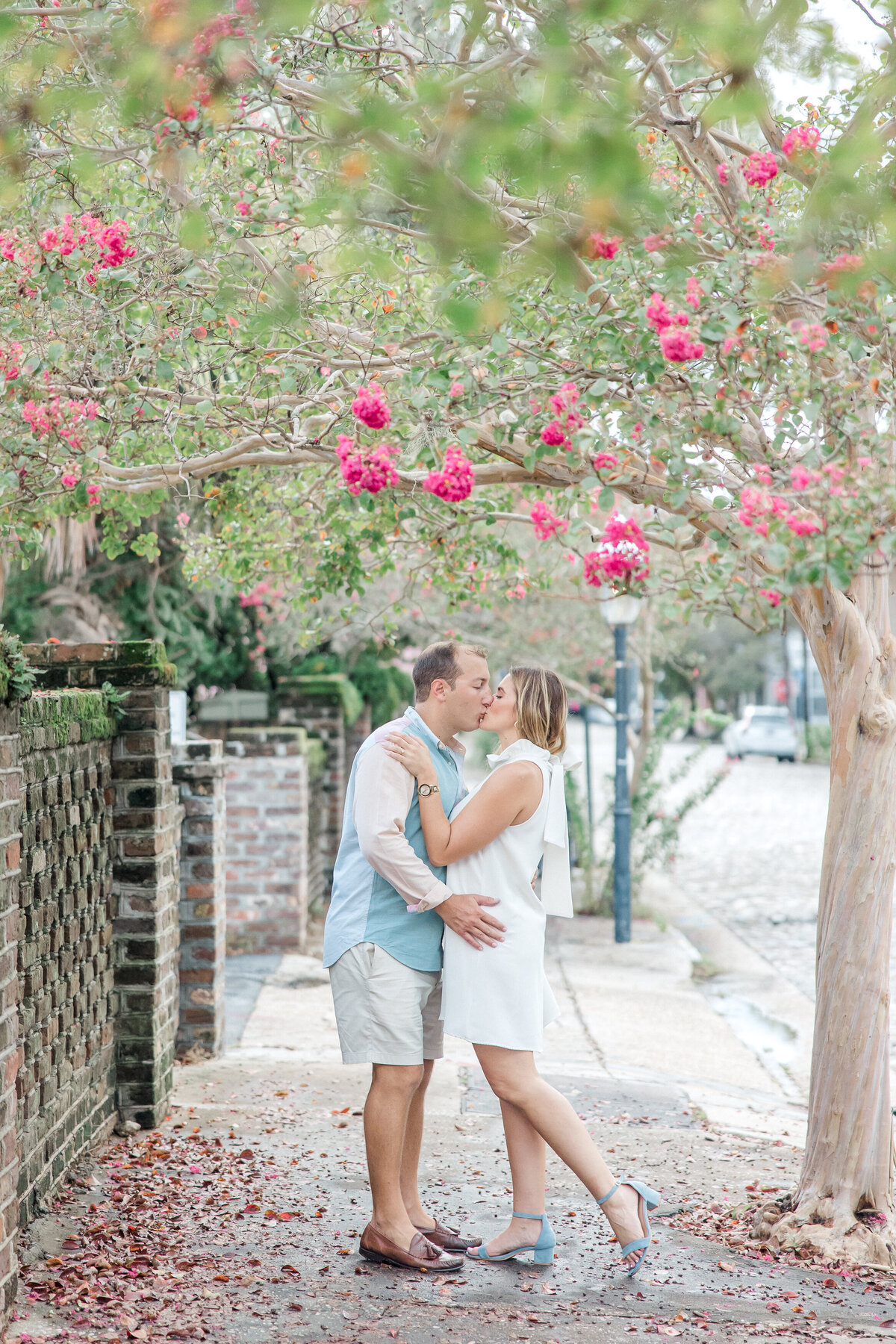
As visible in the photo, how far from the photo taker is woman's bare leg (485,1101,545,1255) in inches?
155

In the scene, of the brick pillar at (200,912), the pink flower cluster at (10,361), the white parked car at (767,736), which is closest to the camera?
the pink flower cluster at (10,361)

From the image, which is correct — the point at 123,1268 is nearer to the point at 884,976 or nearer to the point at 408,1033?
the point at 408,1033

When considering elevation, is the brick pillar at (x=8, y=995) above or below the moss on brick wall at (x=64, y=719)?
below

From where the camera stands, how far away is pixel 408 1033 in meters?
3.84

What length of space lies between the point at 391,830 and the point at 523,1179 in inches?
46.5

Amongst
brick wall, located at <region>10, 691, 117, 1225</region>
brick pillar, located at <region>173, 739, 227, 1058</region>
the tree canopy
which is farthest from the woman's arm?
brick pillar, located at <region>173, 739, 227, 1058</region>

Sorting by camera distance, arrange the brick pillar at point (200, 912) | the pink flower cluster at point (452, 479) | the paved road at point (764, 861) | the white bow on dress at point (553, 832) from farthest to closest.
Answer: the paved road at point (764, 861), the brick pillar at point (200, 912), the pink flower cluster at point (452, 479), the white bow on dress at point (553, 832)

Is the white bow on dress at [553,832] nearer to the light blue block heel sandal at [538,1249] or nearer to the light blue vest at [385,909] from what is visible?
the light blue vest at [385,909]

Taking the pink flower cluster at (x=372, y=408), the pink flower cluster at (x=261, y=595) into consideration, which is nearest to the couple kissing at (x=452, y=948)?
the pink flower cluster at (x=372, y=408)

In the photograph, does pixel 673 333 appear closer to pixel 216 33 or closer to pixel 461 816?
pixel 216 33

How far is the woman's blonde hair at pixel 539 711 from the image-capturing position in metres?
4.04

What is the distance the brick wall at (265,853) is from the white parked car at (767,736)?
87.9 feet

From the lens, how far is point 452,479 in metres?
4.12

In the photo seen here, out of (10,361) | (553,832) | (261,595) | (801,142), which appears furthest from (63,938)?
(261,595)
